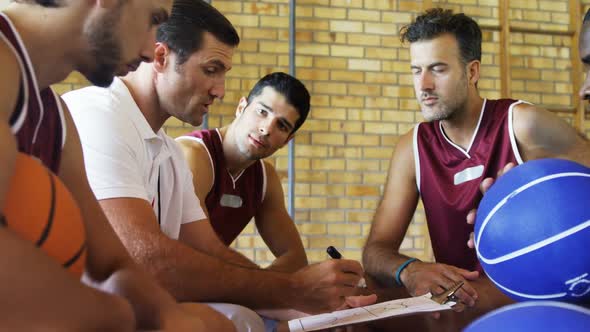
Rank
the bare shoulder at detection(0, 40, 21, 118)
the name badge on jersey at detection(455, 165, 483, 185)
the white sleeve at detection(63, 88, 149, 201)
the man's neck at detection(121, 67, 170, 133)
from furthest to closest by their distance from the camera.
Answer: the name badge on jersey at detection(455, 165, 483, 185) → the man's neck at detection(121, 67, 170, 133) → the white sleeve at detection(63, 88, 149, 201) → the bare shoulder at detection(0, 40, 21, 118)

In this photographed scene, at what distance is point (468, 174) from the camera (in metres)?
2.15

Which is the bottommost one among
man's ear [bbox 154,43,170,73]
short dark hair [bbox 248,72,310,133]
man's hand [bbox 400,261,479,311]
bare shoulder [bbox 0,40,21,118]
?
man's hand [bbox 400,261,479,311]

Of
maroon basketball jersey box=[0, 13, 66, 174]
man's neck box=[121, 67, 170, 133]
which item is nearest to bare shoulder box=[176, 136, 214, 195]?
man's neck box=[121, 67, 170, 133]

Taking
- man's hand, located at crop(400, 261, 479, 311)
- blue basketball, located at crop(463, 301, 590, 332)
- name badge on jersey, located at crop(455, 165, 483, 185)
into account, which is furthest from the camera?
name badge on jersey, located at crop(455, 165, 483, 185)

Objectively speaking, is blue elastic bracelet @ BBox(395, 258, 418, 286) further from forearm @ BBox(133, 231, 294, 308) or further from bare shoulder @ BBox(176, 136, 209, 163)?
bare shoulder @ BBox(176, 136, 209, 163)

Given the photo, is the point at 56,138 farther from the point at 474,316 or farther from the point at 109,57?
the point at 474,316

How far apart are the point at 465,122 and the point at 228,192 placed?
0.99m

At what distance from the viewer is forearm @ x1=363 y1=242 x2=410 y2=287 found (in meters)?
1.89

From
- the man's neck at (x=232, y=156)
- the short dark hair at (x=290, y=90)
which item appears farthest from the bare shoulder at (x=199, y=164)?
the short dark hair at (x=290, y=90)

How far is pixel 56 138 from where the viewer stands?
904 millimetres

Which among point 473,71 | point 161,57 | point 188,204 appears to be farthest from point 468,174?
point 161,57

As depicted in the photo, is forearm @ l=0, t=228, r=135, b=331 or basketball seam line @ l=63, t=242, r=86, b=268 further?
basketball seam line @ l=63, t=242, r=86, b=268

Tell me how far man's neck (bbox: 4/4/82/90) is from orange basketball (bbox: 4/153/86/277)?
7.6 inches

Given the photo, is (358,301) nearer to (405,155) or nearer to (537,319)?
(537,319)
